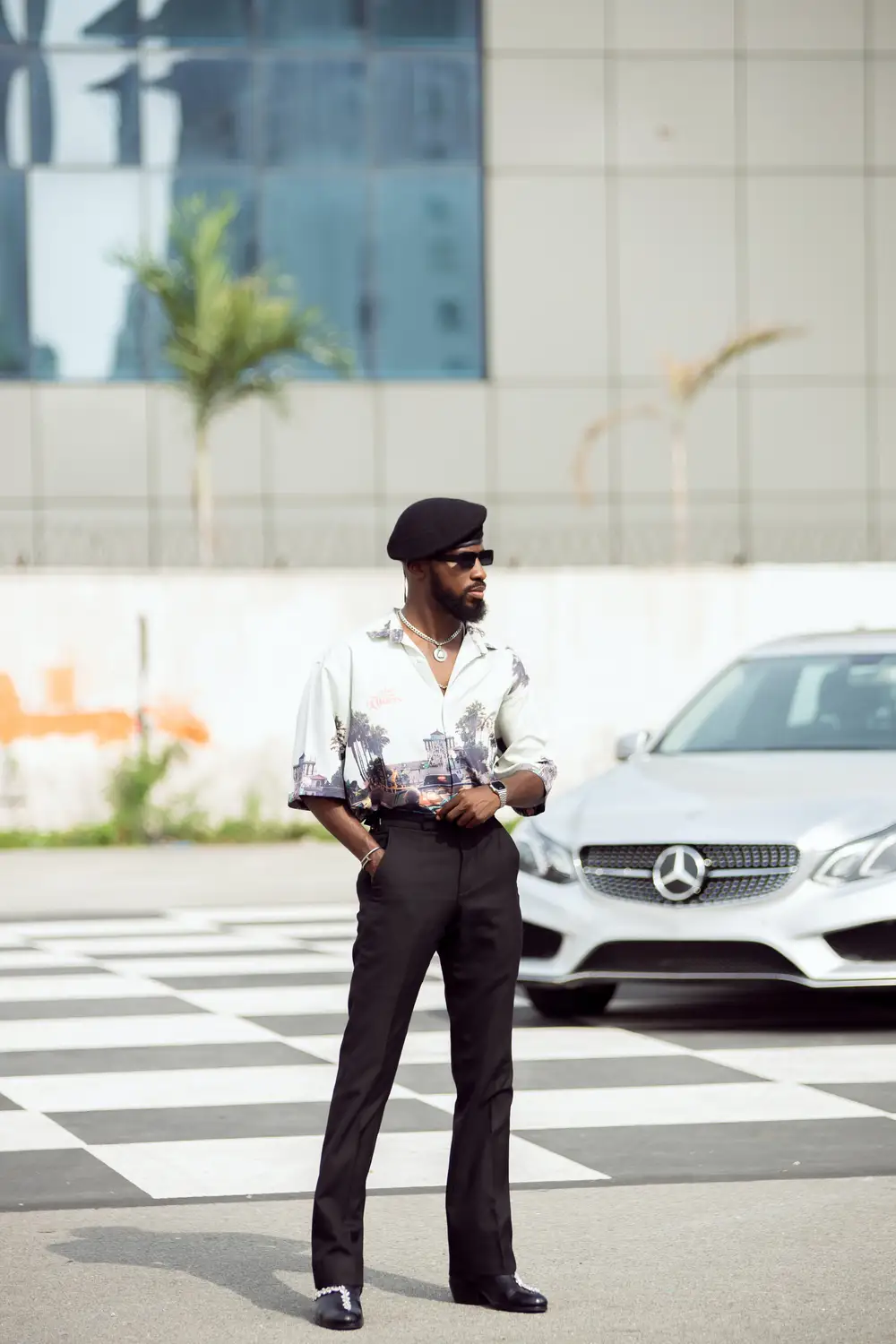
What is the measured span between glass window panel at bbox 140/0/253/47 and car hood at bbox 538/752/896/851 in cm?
2351

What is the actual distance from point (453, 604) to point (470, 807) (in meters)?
0.46

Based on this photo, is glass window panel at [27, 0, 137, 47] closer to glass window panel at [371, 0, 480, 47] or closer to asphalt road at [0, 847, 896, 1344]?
glass window panel at [371, 0, 480, 47]

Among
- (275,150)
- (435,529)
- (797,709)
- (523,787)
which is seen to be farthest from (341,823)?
(275,150)

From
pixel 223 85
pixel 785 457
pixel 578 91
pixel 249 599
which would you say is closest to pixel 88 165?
pixel 223 85

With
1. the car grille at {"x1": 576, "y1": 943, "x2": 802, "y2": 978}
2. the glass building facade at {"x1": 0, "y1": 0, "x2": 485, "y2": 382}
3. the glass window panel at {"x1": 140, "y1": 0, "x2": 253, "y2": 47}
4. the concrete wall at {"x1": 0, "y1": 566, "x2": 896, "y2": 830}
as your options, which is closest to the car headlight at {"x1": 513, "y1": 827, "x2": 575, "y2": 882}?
the car grille at {"x1": 576, "y1": 943, "x2": 802, "y2": 978}

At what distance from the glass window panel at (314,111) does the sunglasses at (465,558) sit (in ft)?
91.0

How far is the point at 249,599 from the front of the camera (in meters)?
20.8

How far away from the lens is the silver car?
9.43 metres

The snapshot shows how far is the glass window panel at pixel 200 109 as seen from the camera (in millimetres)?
32281

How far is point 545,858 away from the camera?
10.1m

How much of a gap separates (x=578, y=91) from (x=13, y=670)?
1542 centimetres

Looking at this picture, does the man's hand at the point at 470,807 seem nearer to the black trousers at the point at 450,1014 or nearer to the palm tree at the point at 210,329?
the black trousers at the point at 450,1014

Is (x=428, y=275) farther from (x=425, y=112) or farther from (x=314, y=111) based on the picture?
(x=314, y=111)

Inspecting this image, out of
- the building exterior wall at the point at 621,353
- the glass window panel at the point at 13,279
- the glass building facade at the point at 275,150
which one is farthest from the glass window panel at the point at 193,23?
the building exterior wall at the point at 621,353
